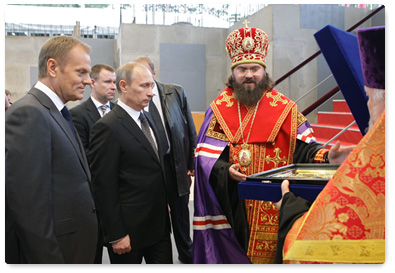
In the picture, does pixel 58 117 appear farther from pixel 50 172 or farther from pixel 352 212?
pixel 352 212

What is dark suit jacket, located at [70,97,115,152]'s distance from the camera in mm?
3275

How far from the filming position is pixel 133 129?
7.71 feet

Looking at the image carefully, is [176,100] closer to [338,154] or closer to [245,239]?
[245,239]

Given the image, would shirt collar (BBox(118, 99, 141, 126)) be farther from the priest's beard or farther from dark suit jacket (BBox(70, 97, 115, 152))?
dark suit jacket (BBox(70, 97, 115, 152))

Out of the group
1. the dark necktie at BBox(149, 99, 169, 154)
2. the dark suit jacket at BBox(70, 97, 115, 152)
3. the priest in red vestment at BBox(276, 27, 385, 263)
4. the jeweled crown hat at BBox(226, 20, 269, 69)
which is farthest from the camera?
the dark suit jacket at BBox(70, 97, 115, 152)

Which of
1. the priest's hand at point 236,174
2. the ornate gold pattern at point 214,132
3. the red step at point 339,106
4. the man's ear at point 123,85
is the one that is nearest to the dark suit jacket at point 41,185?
the man's ear at point 123,85

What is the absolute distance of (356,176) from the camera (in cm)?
131

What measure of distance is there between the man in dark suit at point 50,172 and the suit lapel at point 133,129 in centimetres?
47

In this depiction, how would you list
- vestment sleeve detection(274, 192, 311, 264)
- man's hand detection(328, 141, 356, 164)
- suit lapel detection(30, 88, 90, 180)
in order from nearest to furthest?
vestment sleeve detection(274, 192, 311, 264) → suit lapel detection(30, 88, 90, 180) → man's hand detection(328, 141, 356, 164)

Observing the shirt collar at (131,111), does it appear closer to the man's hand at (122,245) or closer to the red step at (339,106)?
the man's hand at (122,245)

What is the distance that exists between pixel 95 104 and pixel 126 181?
1.37m

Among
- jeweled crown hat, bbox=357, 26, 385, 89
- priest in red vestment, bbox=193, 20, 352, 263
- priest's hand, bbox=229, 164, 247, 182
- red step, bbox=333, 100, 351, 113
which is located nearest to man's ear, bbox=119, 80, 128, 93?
priest in red vestment, bbox=193, 20, 352, 263

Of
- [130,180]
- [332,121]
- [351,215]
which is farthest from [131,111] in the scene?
[332,121]

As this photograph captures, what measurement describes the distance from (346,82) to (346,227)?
710mm
